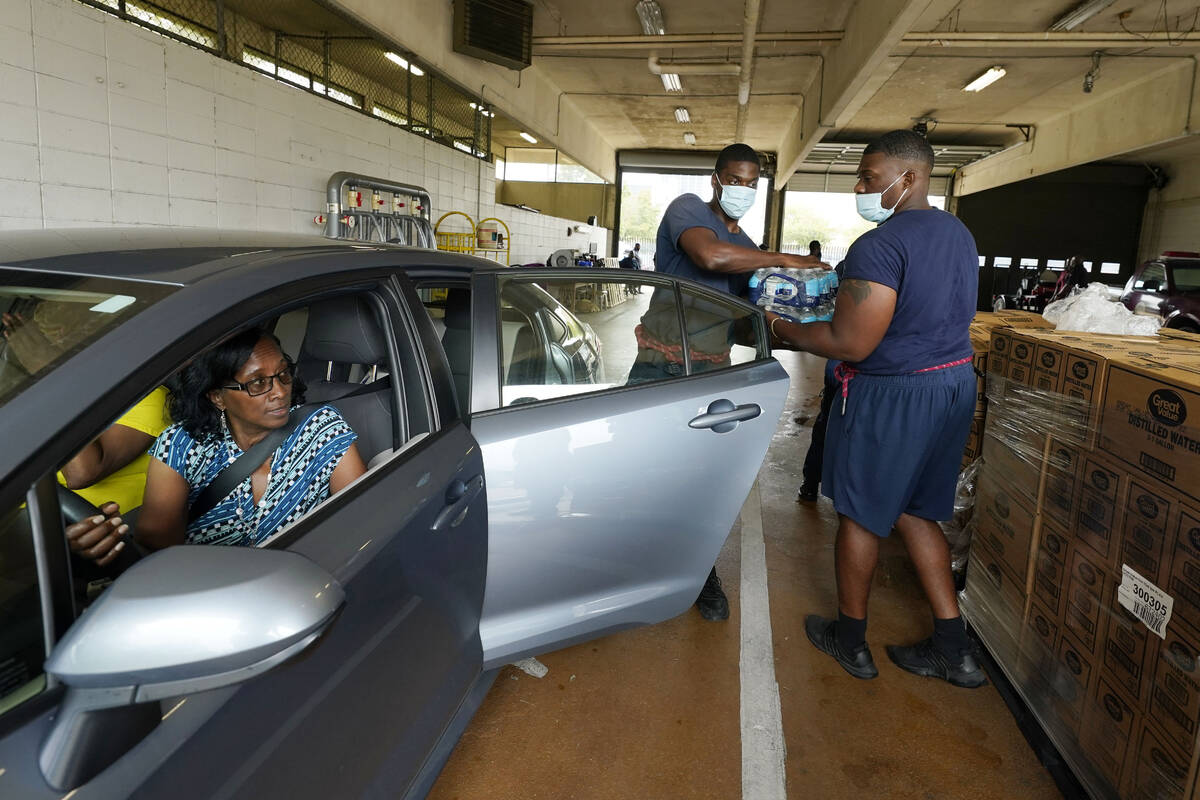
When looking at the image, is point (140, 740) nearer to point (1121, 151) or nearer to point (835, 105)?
point (835, 105)

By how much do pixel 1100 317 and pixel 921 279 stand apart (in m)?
0.97

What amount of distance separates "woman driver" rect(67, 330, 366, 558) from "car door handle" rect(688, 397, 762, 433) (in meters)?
0.94

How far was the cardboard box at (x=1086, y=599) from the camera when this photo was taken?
1.88 m

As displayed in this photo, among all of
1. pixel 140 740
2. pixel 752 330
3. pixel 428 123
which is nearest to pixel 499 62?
pixel 428 123

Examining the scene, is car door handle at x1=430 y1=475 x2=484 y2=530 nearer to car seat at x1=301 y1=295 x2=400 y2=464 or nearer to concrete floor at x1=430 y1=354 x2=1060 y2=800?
car seat at x1=301 y1=295 x2=400 y2=464

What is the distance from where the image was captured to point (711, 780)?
196cm

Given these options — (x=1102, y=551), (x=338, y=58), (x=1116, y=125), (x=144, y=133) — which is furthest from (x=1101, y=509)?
(x=1116, y=125)

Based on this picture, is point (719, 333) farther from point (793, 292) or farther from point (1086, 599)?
point (1086, 599)

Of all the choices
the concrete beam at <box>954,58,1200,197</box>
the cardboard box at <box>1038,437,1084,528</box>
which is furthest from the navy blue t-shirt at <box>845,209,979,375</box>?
the concrete beam at <box>954,58,1200,197</box>

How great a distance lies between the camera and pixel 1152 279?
11039 millimetres

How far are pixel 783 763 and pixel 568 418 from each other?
3.73ft

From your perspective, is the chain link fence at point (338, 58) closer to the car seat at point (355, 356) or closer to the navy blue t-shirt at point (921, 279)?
the car seat at point (355, 356)

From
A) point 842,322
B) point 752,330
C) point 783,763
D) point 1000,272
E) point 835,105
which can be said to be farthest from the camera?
point 1000,272

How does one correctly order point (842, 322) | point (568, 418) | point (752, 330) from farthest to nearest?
point (752, 330), point (842, 322), point (568, 418)
